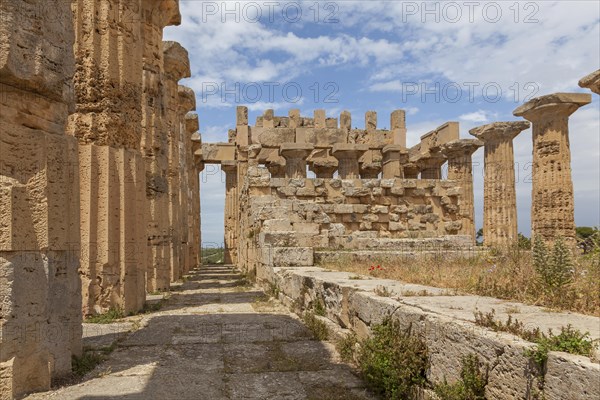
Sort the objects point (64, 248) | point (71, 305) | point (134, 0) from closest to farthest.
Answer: point (64, 248) < point (71, 305) < point (134, 0)

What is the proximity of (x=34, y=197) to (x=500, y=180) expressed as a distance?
1611 cm

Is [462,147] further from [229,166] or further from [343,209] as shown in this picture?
[229,166]

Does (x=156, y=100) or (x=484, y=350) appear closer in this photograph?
(x=484, y=350)

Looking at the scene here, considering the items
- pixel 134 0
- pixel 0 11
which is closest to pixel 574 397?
pixel 0 11

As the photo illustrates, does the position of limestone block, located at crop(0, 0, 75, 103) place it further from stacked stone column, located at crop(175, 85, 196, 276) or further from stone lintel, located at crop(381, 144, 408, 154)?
stone lintel, located at crop(381, 144, 408, 154)

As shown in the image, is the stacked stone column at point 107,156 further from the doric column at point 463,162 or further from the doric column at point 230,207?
the doric column at point 230,207

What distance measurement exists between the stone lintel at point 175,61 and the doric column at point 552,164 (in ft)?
35.5

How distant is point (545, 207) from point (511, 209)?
203cm

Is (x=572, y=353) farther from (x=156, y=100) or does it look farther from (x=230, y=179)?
(x=230, y=179)

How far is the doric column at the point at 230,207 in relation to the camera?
87.5ft

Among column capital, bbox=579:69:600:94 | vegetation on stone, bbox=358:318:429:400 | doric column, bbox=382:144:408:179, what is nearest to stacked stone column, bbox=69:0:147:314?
vegetation on stone, bbox=358:318:429:400

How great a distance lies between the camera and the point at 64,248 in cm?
427

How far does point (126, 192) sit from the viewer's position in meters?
7.68

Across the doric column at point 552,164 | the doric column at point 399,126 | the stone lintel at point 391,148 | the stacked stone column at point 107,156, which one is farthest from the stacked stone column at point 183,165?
the doric column at point 399,126
